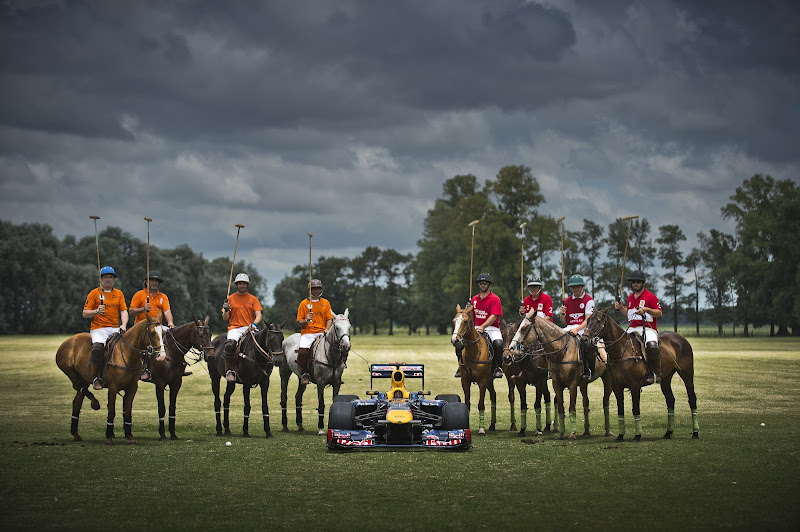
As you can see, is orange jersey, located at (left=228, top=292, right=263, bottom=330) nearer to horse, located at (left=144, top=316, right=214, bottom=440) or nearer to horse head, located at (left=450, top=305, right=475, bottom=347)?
horse, located at (left=144, top=316, right=214, bottom=440)

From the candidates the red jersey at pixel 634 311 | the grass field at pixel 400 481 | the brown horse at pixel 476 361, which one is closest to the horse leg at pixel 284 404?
the grass field at pixel 400 481

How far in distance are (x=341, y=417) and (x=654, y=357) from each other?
7.19m

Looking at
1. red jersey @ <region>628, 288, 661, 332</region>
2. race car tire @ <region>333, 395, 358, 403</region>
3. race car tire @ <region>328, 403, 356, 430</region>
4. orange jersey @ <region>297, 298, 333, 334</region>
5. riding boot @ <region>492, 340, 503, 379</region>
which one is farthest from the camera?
orange jersey @ <region>297, 298, 333, 334</region>

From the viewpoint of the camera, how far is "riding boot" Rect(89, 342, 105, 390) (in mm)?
18766

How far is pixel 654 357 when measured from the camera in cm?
1895

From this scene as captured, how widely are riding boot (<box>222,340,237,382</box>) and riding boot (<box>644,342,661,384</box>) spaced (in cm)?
943

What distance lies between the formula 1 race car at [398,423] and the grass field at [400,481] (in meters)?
0.33

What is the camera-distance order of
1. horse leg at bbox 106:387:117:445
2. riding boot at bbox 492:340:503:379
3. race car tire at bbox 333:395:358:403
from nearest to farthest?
1. race car tire at bbox 333:395:358:403
2. horse leg at bbox 106:387:117:445
3. riding boot at bbox 492:340:503:379

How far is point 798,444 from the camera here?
18016mm

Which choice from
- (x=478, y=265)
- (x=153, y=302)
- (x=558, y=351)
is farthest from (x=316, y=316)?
(x=478, y=265)

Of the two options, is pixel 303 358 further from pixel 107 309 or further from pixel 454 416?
pixel 454 416

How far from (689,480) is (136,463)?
31.7 ft

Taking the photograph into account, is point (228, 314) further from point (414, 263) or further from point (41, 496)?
point (414, 263)

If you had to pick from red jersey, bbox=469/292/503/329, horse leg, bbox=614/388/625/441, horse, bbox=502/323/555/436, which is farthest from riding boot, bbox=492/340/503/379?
horse leg, bbox=614/388/625/441
